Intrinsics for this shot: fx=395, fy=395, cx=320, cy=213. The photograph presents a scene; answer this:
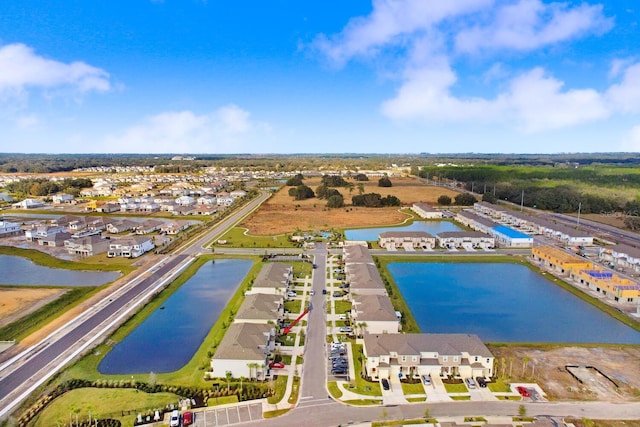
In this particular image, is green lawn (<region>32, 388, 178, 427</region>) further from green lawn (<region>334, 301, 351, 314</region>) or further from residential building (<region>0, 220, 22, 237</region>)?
residential building (<region>0, 220, 22, 237</region>)

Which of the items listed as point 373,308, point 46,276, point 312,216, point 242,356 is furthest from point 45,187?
point 373,308

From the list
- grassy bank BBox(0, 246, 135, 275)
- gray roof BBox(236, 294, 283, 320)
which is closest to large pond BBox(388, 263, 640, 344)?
gray roof BBox(236, 294, 283, 320)

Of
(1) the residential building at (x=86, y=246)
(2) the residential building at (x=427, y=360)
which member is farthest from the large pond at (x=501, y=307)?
(1) the residential building at (x=86, y=246)

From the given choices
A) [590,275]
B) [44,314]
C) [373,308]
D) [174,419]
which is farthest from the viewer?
[590,275]

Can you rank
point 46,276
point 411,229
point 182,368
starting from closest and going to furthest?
point 182,368 → point 46,276 → point 411,229

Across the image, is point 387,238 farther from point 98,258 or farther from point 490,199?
point 490,199

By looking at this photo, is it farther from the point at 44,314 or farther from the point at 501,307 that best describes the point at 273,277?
the point at 501,307

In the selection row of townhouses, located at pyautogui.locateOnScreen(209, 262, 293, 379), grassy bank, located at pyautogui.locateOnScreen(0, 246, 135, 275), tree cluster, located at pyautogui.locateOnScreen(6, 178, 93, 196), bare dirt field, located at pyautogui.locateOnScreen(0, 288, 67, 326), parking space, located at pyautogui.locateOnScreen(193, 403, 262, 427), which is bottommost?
parking space, located at pyautogui.locateOnScreen(193, 403, 262, 427)
